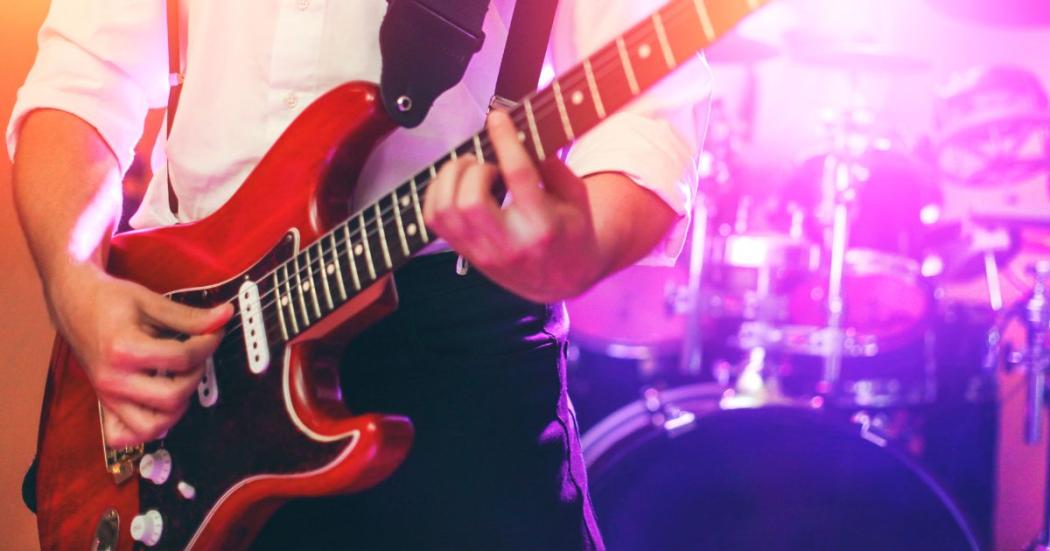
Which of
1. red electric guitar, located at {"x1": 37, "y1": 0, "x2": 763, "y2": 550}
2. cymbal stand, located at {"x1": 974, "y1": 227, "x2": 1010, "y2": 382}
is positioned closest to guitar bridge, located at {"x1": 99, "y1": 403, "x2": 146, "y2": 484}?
red electric guitar, located at {"x1": 37, "y1": 0, "x2": 763, "y2": 550}

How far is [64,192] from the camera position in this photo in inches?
44.4

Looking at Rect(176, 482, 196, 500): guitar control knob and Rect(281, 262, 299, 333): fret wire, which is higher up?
Rect(281, 262, 299, 333): fret wire

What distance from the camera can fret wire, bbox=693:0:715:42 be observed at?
0.70m

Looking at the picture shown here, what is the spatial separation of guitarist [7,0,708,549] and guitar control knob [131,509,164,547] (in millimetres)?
92

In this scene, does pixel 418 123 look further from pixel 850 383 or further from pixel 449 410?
pixel 850 383

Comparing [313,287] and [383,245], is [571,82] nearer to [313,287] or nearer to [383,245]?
[383,245]

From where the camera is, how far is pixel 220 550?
0.96 m

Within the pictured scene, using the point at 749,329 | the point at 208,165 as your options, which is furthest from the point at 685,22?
the point at 749,329

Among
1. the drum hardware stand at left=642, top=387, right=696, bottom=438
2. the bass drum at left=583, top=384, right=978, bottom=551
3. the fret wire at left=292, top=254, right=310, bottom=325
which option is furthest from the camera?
the drum hardware stand at left=642, top=387, right=696, bottom=438

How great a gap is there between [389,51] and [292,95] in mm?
178

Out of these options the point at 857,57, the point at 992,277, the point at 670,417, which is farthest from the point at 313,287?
the point at 857,57

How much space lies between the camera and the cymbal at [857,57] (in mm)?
3555

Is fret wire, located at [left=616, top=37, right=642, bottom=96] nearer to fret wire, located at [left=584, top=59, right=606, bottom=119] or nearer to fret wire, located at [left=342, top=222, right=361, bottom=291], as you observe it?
fret wire, located at [left=584, top=59, right=606, bottom=119]

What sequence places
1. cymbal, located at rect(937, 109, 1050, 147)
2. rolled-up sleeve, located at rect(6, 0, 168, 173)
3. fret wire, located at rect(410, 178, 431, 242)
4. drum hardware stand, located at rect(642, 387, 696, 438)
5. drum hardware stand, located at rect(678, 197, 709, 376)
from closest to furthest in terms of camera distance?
fret wire, located at rect(410, 178, 431, 242), rolled-up sleeve, located at rect(6, 0, 168, 173), drum hardware stand, located at rect(642, 387, 696, 438), cymbal, located at rect(937, 109, 1050, 147), drum hardware stand, located at rect(678, 197, 709, 376)
